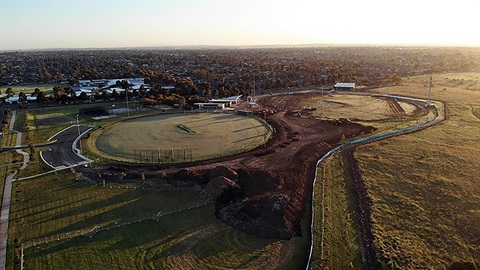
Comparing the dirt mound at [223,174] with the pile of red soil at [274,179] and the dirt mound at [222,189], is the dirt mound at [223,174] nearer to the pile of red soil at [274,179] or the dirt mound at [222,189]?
the pile of red soil at [274,179]

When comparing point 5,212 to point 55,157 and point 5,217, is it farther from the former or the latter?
point 55,157

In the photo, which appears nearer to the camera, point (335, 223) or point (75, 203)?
point (335, 223)

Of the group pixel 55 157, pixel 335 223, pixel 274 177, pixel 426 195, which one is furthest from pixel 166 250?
pixel 55 157

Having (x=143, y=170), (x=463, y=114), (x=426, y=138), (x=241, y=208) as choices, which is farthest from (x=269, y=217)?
(x=463, y=114)

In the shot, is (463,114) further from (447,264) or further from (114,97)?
(114,97)

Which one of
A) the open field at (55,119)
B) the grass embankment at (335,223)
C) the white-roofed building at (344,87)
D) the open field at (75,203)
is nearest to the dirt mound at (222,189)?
the open field at (75,203)
